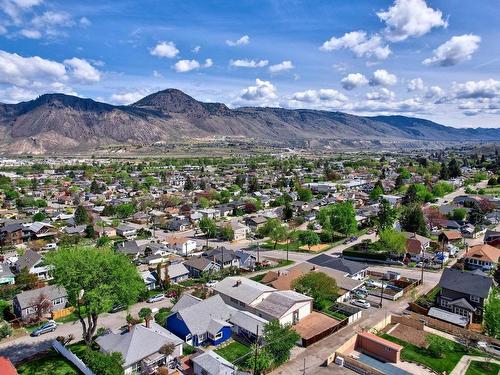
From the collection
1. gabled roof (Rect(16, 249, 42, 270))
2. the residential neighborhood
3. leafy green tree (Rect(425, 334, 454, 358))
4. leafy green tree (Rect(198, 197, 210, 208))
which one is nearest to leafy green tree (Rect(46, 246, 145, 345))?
the residential neighborhood

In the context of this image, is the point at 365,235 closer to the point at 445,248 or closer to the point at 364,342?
the point at 445,248

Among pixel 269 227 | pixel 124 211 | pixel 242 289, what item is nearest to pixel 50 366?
pixel 242 289

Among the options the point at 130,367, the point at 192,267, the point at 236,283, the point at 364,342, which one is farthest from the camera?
the point at 192,267

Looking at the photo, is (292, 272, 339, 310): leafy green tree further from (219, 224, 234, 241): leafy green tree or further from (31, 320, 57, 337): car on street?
(219, 224, 234, 241): leafy green tree

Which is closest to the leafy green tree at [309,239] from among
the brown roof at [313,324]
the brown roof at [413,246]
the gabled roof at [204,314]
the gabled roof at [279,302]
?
the brown roof at [413,246]

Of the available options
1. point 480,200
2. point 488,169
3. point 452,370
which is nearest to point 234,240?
point 452,370
